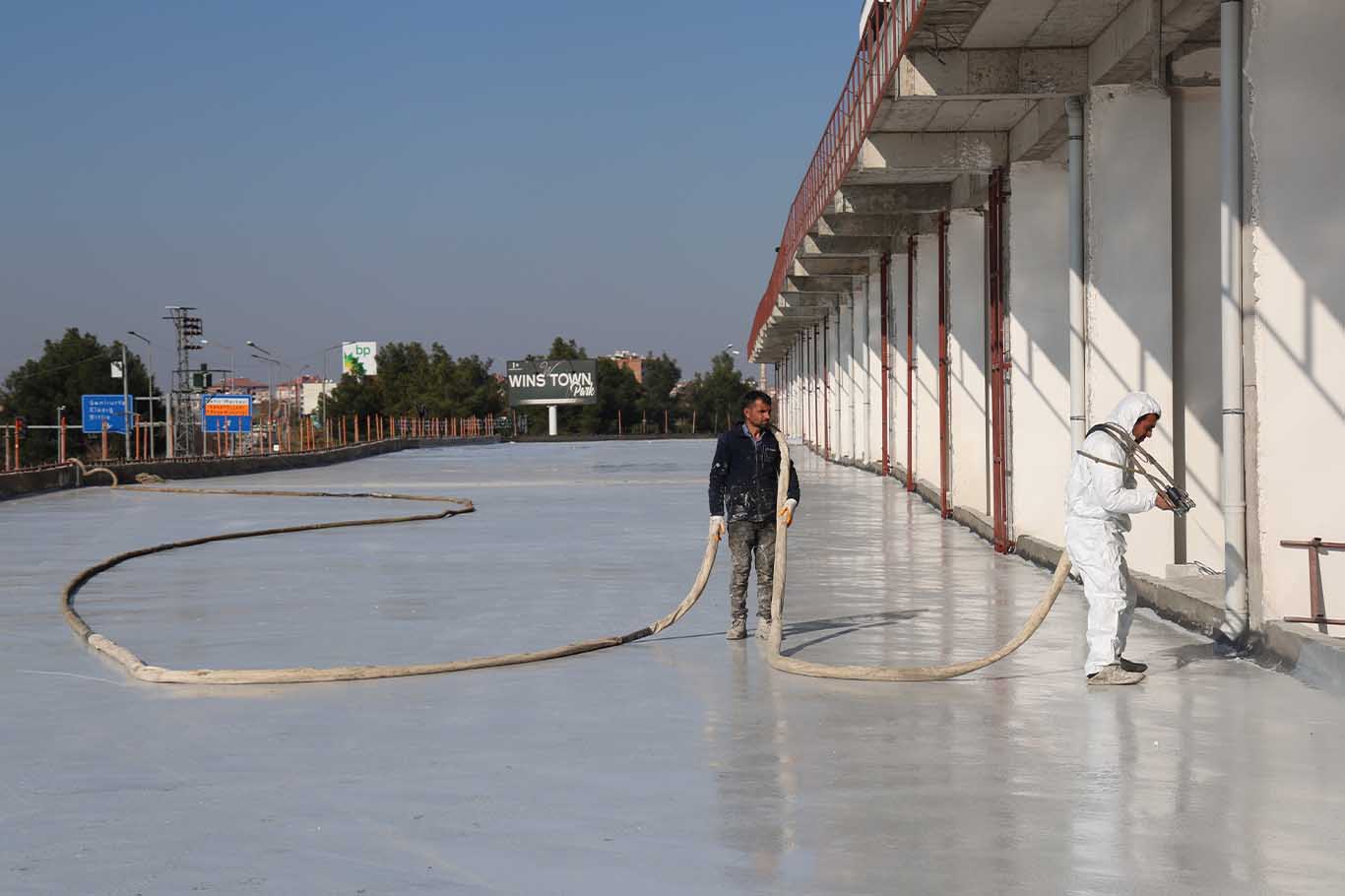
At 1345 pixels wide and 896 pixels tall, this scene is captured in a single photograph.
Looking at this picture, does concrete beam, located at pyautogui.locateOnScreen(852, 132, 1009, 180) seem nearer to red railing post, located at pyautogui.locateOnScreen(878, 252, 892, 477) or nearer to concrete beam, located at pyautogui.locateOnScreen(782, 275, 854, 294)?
red railing post, located at pyautogui.locateOnScreen(878, 252, 892, 477)

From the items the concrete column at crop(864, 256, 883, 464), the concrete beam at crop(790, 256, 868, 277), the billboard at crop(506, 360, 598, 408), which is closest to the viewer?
the concrete beam at crop(790, 256, 868, 277)

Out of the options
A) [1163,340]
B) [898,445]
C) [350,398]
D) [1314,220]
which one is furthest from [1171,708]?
[350,398]

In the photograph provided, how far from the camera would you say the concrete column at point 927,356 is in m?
29.1

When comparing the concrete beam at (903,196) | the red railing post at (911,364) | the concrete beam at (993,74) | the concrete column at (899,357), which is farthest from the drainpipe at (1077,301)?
the concrete column at (899,357)

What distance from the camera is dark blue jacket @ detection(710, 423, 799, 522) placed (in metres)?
11.0

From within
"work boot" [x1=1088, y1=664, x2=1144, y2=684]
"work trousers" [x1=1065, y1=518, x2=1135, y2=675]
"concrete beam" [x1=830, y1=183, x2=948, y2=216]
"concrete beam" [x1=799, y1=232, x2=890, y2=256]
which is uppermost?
"concrete beam" [x1=799, y1=232, x2=890, y2=256]

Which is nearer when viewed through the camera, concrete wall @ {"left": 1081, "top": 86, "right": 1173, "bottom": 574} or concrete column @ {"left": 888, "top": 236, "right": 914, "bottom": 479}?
concrete wall @ {"left": 1081, "top": 86, "right": 1173, "bottom": 574}

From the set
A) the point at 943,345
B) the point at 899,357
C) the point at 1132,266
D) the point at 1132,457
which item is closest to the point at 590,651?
the point at 1132,457

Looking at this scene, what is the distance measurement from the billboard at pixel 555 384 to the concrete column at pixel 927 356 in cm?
10656

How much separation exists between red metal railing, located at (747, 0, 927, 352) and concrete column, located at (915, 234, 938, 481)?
2286 mm

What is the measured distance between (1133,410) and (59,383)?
122478 mm

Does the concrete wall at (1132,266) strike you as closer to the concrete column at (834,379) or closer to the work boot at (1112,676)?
the work boot at (1112,676)

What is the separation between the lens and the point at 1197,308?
15.4 meters

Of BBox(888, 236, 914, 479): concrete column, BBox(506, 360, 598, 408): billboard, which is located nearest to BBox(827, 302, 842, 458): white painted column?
BBox(888, 236, 914, 479): concrete column
